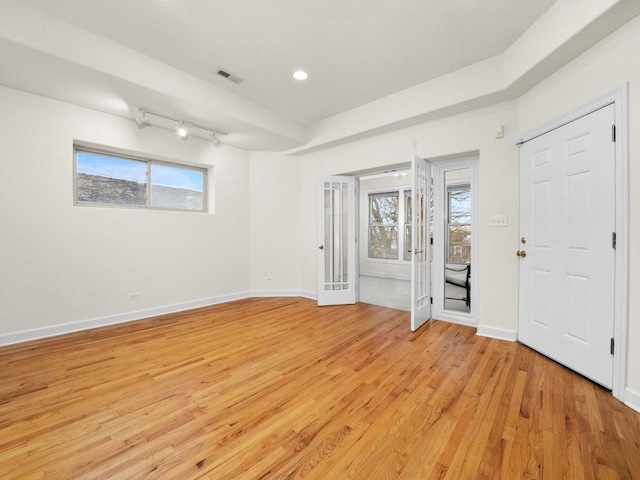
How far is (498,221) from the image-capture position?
311 cm

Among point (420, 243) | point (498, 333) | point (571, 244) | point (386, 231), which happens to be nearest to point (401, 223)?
point (386, 231)

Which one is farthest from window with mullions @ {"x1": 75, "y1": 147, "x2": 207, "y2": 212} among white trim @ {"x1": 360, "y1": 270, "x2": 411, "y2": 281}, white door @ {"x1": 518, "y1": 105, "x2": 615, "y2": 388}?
white trim @ {"x1": 360, "y1": 270, "x2": 411, "y2": 281}

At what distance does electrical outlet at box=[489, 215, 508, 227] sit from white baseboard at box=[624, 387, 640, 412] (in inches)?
67.5

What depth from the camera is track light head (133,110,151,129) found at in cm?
344

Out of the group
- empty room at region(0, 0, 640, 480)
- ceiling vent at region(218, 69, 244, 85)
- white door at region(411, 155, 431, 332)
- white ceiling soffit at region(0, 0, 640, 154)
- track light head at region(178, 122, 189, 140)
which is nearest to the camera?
empty room at region(0, 0, 640, 480)

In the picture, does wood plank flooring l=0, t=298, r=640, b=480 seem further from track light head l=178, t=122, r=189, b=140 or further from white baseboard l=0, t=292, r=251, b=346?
track light head l=178, t=122, r=189, b=140

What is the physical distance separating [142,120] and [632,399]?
5490mm

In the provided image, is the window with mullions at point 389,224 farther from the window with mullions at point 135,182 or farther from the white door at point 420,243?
the window with mullions at point 135,182

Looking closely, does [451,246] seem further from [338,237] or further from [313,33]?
[313,33]

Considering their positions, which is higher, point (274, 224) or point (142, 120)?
point (142, 120)

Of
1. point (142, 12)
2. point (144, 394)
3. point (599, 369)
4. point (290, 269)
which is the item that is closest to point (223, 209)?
point (290, 269)

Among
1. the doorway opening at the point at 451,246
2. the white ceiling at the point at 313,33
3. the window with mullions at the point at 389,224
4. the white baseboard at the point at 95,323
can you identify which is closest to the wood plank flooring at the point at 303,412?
the white baseboard at the point at 95,323

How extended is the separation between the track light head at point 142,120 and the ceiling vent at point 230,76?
1147 mm

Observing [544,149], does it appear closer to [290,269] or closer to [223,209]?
[290,269]
